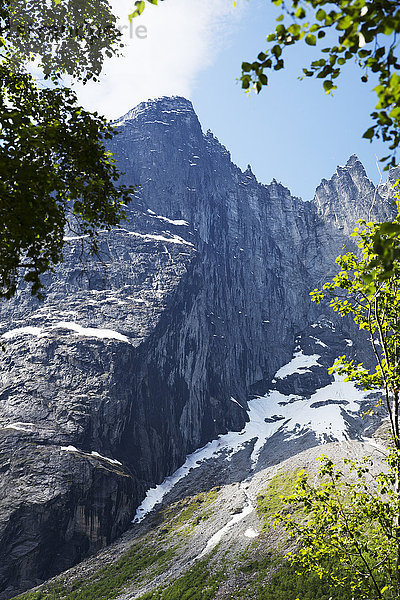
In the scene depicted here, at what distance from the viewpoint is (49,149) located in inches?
295

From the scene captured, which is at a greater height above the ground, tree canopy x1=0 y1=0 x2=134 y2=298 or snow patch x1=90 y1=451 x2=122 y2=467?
tree canopy x1=0 y1=0 x2=134 y2=298

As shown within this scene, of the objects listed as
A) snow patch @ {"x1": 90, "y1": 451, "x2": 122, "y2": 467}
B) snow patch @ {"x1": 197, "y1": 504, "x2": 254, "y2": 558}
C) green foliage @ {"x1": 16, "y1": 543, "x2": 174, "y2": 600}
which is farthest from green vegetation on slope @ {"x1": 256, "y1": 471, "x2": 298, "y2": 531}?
snow patch @ {"x1": 90, "y1": 451, "x2": 122, "y2": 467}

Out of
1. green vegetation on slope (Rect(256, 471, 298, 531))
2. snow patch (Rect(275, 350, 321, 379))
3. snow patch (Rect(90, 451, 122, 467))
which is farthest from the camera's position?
snow patch (Rect(275, 350, 321, 379))

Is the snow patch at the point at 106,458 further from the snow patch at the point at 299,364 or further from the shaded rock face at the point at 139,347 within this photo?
the snow patch at the point at 299,364

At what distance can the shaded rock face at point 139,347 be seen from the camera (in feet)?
241

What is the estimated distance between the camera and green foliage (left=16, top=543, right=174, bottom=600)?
192 feet

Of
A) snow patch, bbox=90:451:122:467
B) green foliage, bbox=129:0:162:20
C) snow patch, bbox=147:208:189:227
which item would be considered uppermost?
snow patch, bbox=147:208:189:227

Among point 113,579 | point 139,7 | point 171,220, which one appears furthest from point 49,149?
point 171,220

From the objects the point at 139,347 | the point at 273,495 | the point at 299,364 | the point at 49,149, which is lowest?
the point at 273,495

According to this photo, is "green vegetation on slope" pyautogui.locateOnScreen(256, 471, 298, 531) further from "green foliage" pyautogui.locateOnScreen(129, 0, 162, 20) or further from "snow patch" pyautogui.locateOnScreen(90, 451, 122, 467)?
"green foliage" pyautogui.locateOnScreen(129, 0, 162, 20)

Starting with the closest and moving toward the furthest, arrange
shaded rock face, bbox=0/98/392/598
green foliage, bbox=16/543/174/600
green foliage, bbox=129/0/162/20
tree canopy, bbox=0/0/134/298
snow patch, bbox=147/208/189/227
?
green foliage, bbox=129/0/162/20
tree canopy, bbox=0/0/134/298
green foliage, bbox=16/543/174/600
shaded rock face, bbox=0/98/392/598
snow patch, bbox=147/208/189/227

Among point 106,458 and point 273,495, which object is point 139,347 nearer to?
point 106,458

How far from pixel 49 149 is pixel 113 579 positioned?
73.8 metres

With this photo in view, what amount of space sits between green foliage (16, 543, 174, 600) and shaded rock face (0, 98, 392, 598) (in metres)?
6.29
